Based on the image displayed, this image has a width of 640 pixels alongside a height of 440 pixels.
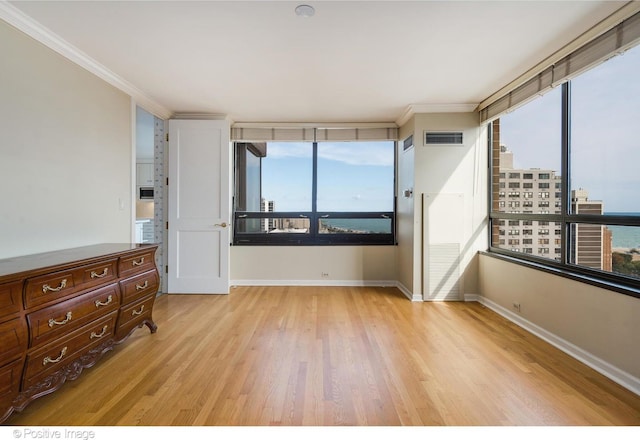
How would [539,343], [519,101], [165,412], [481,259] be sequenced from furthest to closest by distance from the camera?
[481,259] → [519,101] → [539,343] → [165,412]

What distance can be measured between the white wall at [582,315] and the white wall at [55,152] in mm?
4043

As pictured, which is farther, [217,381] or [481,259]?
[481,259]

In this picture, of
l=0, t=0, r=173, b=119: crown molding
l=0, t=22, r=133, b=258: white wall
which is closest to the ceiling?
l=0, t=0, r=173, b=119: crown molding

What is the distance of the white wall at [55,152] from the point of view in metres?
2.05

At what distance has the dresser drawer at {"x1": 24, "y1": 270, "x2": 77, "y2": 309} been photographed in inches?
63.1

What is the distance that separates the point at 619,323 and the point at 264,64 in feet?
→ 10.8

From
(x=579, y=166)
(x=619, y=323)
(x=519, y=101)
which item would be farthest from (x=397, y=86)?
(x=619, y=323)

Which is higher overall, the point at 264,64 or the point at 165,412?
the point at 264,64

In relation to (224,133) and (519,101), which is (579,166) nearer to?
(519,101)

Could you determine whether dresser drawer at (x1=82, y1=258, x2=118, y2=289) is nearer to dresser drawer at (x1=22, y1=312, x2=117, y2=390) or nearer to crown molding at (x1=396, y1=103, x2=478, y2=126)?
dresser drawer at (x1=22, y1=312, x2=117, y2=390)

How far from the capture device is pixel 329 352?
2.43m

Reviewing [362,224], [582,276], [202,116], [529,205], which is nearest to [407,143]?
[362,224]

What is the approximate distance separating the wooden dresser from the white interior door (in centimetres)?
154
